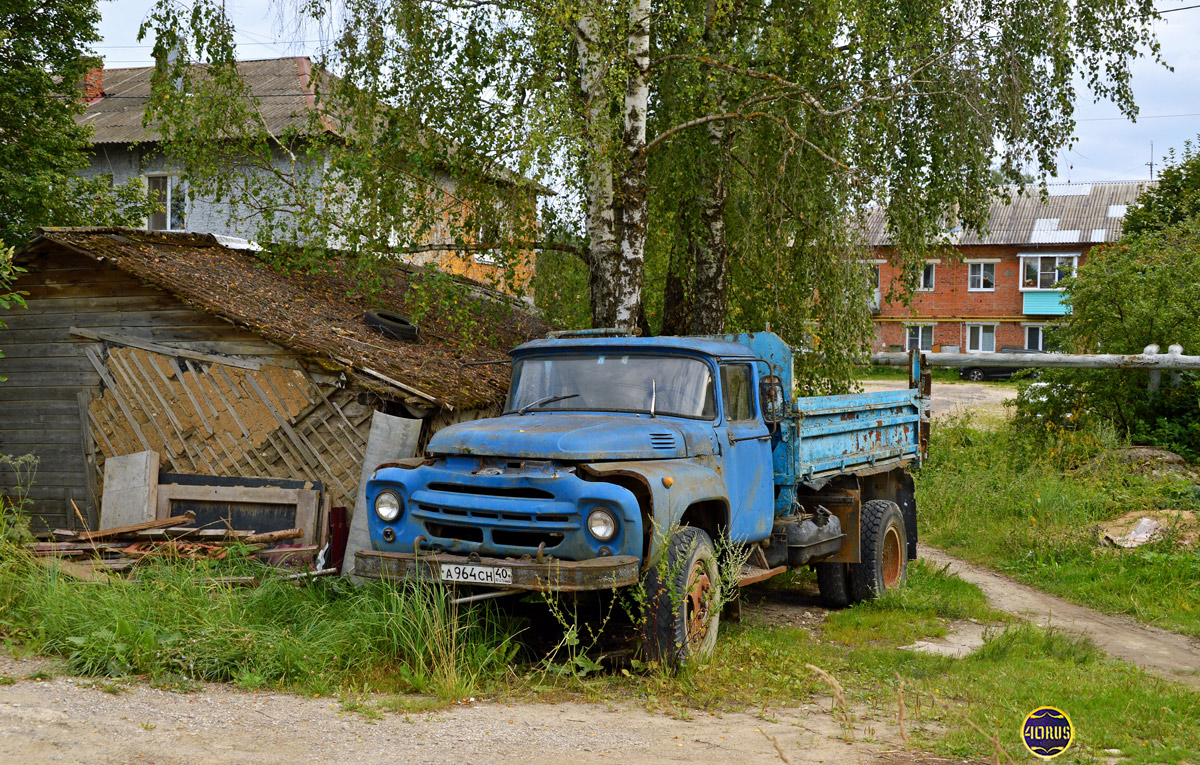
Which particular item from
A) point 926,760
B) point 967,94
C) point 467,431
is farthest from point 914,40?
point 926,760

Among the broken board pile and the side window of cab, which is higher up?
the side window of cab

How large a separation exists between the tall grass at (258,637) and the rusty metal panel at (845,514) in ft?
11.4

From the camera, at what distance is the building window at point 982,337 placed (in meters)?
41.1

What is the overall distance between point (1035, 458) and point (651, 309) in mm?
5991

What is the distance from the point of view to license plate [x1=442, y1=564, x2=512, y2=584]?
623 cm

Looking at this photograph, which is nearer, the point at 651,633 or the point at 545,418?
the point at 651,633

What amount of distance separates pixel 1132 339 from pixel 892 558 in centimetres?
769

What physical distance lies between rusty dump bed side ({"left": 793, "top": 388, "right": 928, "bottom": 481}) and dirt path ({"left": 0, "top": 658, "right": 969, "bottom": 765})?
2887mm

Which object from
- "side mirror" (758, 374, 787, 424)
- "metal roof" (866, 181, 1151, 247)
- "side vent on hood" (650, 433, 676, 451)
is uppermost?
"metal roof" (866, 181, 1151, 247)

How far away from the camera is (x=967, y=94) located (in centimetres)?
1034

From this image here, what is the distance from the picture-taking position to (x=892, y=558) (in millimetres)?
10125

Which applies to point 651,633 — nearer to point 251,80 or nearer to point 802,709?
point 802,709

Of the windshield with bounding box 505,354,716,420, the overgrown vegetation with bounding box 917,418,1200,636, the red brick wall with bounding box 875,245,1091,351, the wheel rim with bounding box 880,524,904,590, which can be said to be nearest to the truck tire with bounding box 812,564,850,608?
the wheel rim with bounding box 880,524,904,590

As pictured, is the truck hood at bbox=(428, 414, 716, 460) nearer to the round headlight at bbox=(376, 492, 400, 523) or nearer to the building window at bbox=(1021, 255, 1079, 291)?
the round headlight at bbox=(376, 492, 400, 523)
